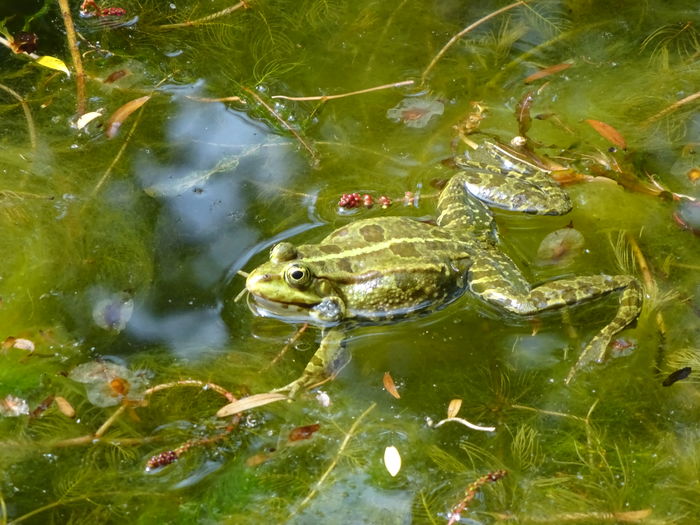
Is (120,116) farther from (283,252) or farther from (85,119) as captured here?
(283,252)

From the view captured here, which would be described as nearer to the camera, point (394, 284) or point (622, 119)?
point (394, 284)

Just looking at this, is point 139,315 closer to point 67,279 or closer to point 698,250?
point 67,279

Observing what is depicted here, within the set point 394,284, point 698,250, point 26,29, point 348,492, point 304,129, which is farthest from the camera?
point 26,29

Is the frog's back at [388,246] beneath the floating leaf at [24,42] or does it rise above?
beneath

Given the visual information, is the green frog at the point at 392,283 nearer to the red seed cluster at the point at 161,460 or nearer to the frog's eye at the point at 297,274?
the frog's eye at the point at 297,274

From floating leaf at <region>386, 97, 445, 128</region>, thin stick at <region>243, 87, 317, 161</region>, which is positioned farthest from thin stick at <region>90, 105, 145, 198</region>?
floating leaf at <region>386, 97, 445, 128</region>

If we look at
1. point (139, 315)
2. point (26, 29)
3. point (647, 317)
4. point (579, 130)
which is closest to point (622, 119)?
point (579, 130)

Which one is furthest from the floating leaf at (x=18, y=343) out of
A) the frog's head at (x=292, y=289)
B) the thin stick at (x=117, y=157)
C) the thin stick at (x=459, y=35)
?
the thin stick at (x=459, y=35)
